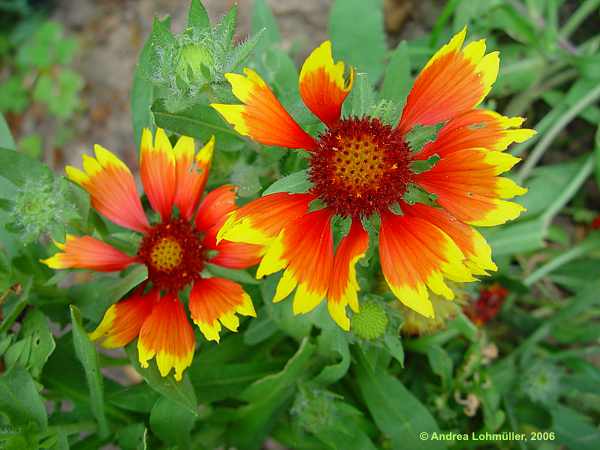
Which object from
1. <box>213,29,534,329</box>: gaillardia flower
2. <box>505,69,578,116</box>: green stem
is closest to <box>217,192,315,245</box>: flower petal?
<box>213,29,534,329</box>: gaillardia flower

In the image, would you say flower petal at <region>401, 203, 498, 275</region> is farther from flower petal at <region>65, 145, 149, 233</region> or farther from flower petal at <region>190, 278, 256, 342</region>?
flower petal at <region>65, 145, 149, 233</region>

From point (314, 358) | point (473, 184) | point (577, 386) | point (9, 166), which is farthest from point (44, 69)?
point (577, 386)

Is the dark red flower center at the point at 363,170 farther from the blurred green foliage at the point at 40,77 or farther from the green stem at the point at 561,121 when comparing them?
the blurred green foliage at the point at 40,77

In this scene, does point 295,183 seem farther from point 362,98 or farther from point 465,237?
point 465,237

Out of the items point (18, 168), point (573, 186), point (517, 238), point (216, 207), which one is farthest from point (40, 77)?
point (573, 186)

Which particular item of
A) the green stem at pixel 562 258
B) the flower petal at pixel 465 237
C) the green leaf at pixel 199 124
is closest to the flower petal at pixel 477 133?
the flower petal at pixel 465 237
